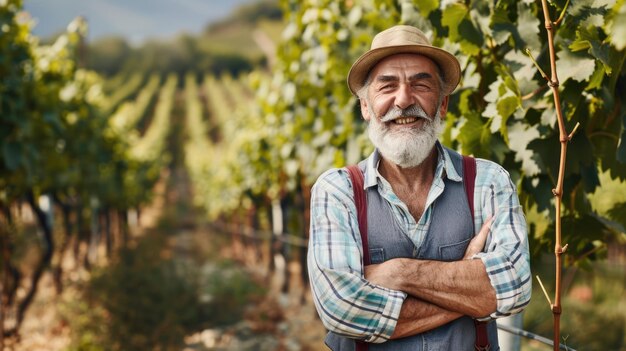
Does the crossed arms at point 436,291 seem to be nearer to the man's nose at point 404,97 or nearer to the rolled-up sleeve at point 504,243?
the rolled-up sleeve at point 504,243

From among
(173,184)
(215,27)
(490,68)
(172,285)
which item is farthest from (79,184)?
(215,27)

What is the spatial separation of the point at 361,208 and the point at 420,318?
15.0 inches

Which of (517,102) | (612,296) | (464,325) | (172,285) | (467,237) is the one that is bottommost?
(612,296)

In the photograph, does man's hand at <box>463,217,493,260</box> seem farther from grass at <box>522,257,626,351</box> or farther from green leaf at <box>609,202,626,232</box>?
grass at <box>522,257,626,351</box>

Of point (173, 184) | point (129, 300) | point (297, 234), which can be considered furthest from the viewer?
point (173, 184)

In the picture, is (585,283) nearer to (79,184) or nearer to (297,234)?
(297,234)

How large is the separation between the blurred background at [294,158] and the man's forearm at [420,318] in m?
0.67

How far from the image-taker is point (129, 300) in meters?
7.64

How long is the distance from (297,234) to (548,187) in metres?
7.53

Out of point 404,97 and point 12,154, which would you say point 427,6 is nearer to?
point 404,97

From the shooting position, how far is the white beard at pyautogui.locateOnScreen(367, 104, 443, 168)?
1927 millimetres

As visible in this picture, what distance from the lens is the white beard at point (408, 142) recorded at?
1.93 meters

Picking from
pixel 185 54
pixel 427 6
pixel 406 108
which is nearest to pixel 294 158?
pixel 427 6

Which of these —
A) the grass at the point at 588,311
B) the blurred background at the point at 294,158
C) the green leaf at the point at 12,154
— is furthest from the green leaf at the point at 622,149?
the green leaf at the point at 12,154
